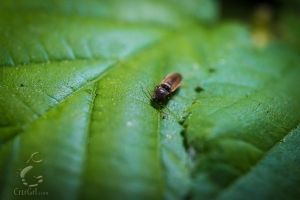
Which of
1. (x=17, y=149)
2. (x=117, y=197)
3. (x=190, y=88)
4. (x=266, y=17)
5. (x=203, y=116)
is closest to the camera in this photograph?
(x=117, y=197)

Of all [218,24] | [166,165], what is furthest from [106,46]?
[218,24]

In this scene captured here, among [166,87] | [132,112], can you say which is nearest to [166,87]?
[166,87]

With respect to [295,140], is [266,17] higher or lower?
higher

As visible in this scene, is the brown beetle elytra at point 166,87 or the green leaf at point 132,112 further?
the brown beetle elytra at point 166,87

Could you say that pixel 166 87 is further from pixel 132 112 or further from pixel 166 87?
pixel 132 112

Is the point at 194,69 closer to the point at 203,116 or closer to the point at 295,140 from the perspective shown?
the point at 203,116

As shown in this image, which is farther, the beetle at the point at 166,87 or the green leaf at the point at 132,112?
the beetle at the point at 166,87
